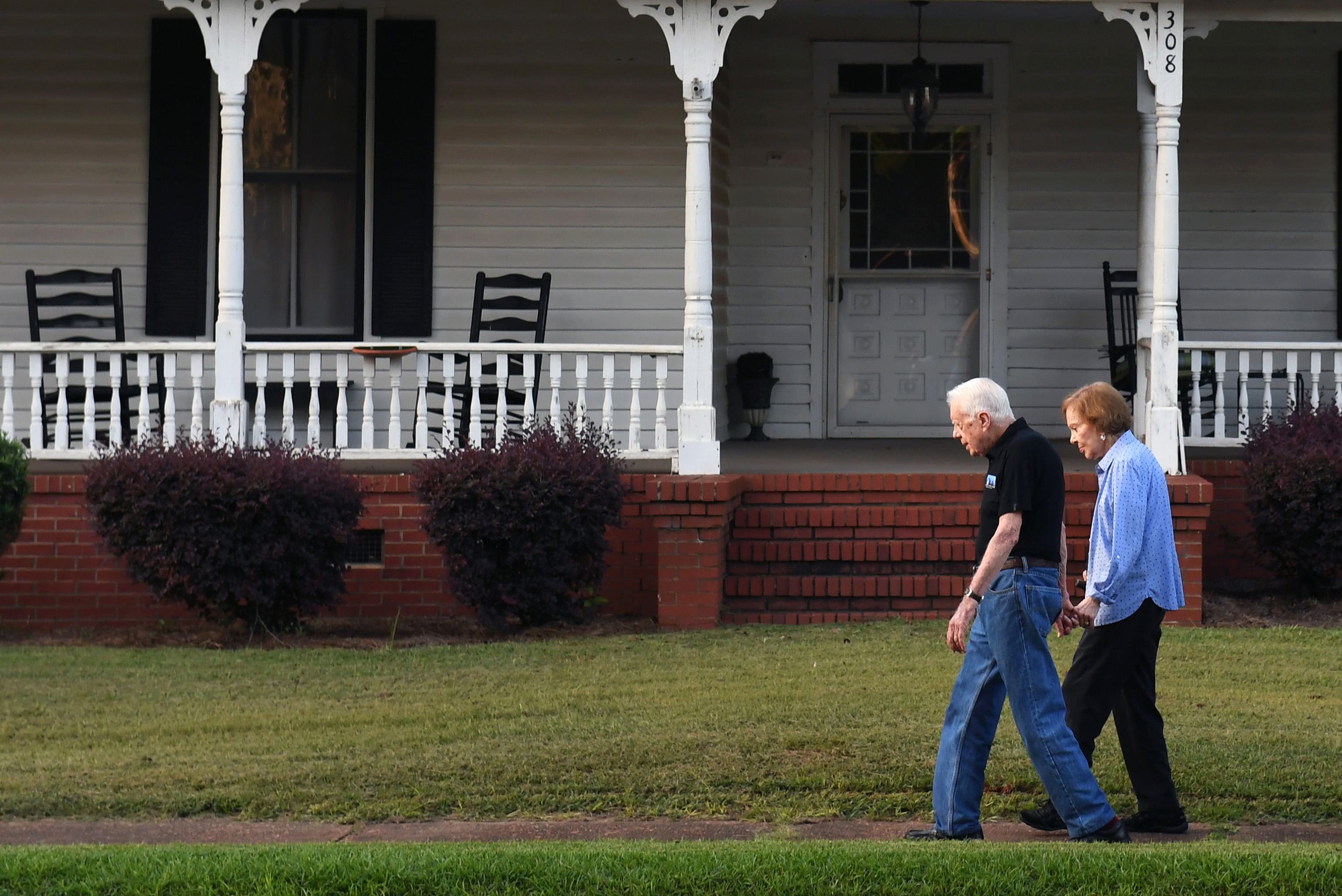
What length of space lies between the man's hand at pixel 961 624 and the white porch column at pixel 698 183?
4384mm

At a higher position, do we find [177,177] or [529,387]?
[177,177]

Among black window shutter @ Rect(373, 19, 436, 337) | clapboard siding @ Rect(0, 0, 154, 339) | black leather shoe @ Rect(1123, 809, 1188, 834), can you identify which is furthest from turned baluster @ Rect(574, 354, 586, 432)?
black leather shoe @ Rect(1123, 809, 1188, 834)

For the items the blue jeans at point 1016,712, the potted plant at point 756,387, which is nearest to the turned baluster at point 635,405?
the potted plant at point 756,387

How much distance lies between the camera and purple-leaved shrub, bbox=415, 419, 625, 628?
871 cm

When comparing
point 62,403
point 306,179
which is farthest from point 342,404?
point 306,179

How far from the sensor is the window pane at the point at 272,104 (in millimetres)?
10734

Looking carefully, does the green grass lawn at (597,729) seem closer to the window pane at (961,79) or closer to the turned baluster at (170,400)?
the turned baluster at (170,400)

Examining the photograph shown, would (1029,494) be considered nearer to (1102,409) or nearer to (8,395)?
(1102,409)

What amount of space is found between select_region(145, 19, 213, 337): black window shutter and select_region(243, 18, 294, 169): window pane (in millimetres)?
272

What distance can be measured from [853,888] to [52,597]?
652 cm

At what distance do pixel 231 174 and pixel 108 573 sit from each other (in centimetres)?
248

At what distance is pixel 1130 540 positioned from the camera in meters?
5.05

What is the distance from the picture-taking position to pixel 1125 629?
511 cm

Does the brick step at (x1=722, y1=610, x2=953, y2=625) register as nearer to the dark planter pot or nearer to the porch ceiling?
the dark planter pot
